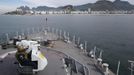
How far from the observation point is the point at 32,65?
13.3 metres

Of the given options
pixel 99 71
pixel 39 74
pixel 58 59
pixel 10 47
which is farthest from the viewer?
pixel 10 47

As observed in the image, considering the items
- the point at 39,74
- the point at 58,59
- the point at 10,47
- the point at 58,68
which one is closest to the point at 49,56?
the point at 58,59

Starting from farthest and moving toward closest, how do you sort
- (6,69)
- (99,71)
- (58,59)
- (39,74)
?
1. (58,59)
2. (99,71)
3. (6,69)
4. (39,74)

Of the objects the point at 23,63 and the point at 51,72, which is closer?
the point at 23,63

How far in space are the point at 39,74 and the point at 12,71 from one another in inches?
98.0

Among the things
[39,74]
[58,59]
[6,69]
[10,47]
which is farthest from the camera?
[10,47]

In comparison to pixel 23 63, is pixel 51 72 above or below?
below

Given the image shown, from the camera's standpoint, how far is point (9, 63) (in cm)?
1641

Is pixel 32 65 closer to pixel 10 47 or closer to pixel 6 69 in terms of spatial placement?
pixel 6 69

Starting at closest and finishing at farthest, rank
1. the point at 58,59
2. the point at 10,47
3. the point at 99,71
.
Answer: the point at 99,71
the point at 58,59
the point at 10,47

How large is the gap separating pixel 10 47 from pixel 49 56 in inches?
284

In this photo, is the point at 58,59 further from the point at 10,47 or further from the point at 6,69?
the point at 10,47

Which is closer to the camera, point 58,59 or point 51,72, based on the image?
point 51,72

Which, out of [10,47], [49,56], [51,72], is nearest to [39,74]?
[51,72]
